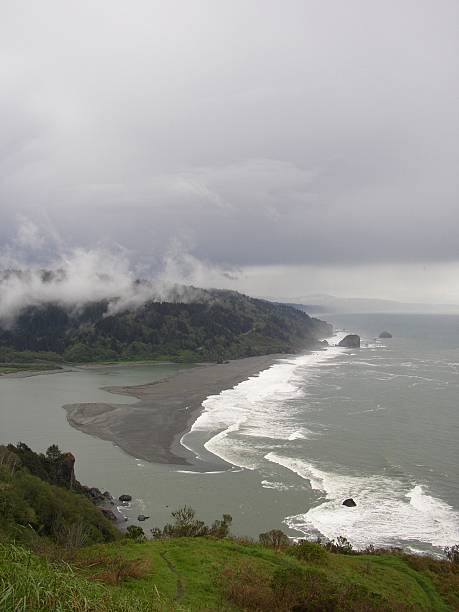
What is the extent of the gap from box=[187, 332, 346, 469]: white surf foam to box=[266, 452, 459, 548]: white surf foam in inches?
409

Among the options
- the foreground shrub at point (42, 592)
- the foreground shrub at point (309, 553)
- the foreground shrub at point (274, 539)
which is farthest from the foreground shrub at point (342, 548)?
the foreground shrub at point (42, 592)

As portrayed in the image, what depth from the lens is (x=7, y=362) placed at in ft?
599

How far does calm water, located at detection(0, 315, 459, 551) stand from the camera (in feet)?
126

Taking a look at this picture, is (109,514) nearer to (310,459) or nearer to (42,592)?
(310,459)

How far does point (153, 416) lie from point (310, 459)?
34439 millimetres

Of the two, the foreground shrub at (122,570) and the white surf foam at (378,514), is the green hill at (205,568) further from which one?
the white surf foam at (378,514)

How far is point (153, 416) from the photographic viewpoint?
79000 mm

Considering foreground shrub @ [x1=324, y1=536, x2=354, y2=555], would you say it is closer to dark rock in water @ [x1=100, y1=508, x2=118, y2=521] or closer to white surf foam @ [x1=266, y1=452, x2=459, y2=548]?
white surf foam @ [x1=266, y1=452, x2=459, y2=548]

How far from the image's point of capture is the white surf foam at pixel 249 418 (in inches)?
2227

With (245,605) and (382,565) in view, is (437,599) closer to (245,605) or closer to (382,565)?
(382,565)

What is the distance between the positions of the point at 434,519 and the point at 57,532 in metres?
28.4

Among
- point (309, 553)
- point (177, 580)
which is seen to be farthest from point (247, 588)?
point (309, 553)

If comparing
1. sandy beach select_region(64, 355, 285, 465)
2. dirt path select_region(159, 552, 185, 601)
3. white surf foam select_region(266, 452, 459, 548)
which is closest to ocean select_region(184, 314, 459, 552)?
white surf foam select_region(266, 452, 459, 548)

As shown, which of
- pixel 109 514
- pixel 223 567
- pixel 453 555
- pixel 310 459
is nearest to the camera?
pixel 223 567
